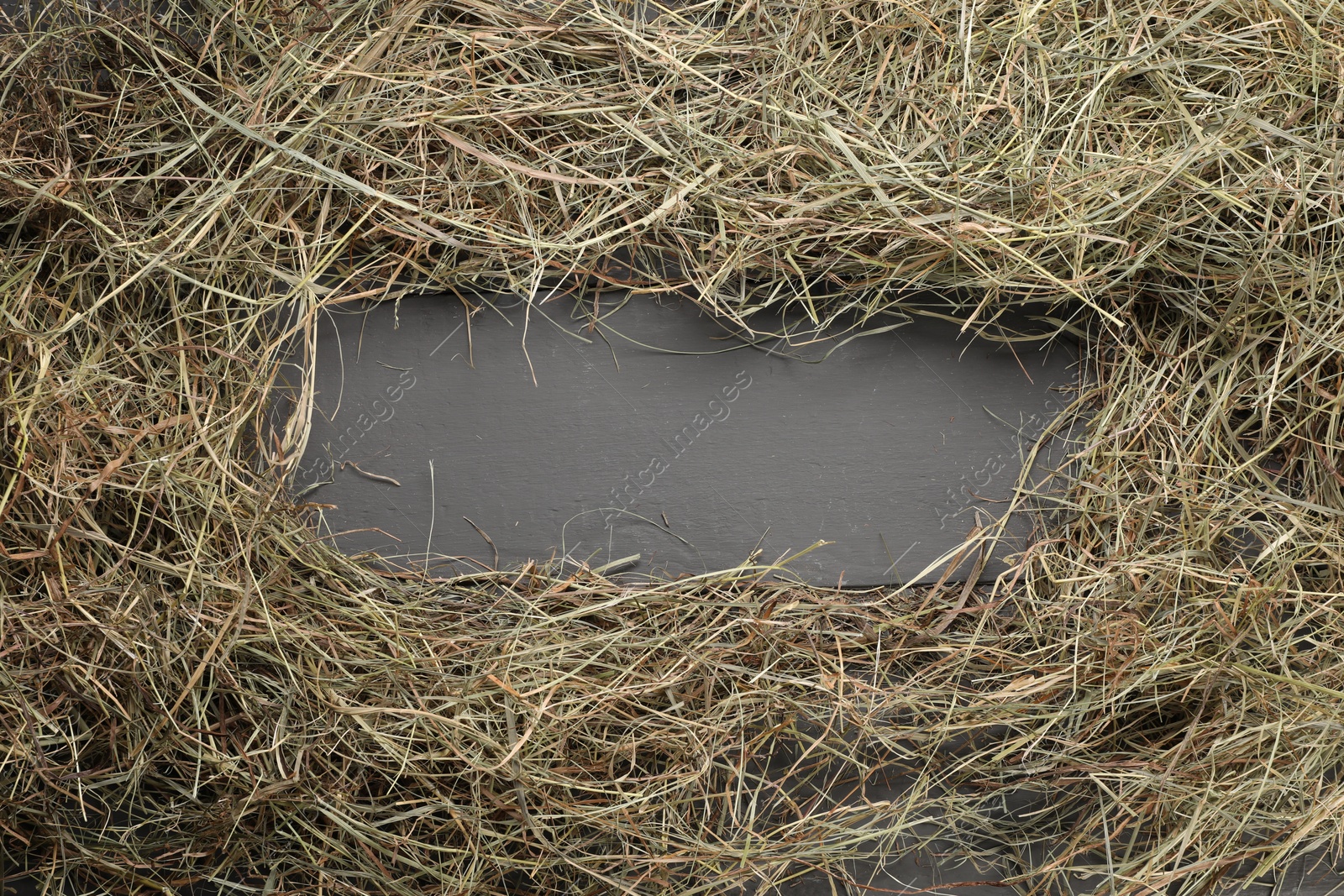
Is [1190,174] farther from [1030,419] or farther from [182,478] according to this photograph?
[182,478]

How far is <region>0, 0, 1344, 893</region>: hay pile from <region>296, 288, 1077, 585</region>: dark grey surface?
5 centimetres

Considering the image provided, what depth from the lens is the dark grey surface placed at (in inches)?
43.3

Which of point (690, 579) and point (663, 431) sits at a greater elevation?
point (663, 431)

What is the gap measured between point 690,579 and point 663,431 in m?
0.18

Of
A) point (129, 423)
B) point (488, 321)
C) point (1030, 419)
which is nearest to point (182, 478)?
point (129, 423)

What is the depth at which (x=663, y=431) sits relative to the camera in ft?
3.64

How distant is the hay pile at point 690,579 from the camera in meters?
1.01

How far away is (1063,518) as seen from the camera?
1099mm

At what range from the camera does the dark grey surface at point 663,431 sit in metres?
1.10

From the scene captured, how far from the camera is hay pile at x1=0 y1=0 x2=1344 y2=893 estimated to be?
1006 mm

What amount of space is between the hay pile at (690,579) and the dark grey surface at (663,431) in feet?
0.17

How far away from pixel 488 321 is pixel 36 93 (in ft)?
1.87

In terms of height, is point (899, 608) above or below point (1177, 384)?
below

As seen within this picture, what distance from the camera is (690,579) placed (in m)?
1.08
